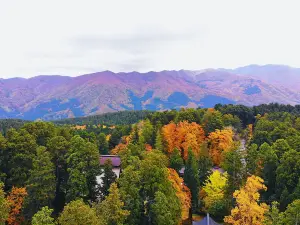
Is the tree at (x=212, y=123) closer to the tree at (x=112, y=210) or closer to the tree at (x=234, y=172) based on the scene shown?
the tree at (x=234, y=172)

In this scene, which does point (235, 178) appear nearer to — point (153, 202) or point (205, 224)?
point (205, 224)

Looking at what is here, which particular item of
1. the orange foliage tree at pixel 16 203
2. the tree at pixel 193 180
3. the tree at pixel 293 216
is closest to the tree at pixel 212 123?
the tree at pixel 193 180

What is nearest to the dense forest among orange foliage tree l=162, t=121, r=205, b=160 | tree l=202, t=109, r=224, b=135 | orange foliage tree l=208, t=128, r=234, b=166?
orange foliage tree l=162, t=121, r=205, b=160

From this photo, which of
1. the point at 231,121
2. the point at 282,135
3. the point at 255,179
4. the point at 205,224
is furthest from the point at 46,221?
the point at 231,121

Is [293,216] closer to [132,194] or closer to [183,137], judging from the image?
[132,194]

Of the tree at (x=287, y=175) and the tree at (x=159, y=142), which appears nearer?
the tree at (x=287, y=175)

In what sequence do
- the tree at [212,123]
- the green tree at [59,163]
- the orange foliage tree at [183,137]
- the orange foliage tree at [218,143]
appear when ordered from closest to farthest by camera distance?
the green tree at [59,163]
the orange foliage tree at [183,137]
the orange foliage tree at [218,143]
the tree at [212,123]

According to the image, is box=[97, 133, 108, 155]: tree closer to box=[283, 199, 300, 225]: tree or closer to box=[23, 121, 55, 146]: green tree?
box=[23, 121, 55, 146]: green tree

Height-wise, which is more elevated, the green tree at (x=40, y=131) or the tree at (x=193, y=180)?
the green tree at (x=40, y=131)
